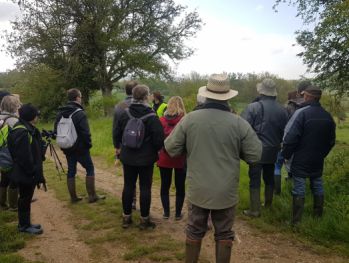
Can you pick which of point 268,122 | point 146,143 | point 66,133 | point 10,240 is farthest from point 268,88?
point 10,240

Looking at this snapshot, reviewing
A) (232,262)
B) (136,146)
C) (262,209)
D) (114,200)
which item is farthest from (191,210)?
(114,200)

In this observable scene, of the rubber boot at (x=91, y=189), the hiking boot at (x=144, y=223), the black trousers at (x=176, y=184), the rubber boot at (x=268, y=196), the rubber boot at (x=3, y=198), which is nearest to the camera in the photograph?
the hiking boot at (x=144, y=223)

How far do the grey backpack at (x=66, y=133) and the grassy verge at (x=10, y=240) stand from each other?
142cm

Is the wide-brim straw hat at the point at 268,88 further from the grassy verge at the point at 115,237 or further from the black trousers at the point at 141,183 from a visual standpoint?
the grassy verge at the point at 115,237

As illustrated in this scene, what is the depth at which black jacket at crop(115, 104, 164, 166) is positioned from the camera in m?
5.21

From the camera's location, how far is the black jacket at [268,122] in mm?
5945

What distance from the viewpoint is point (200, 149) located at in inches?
150

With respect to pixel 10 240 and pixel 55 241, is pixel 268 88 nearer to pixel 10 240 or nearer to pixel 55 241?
pixel 55 241

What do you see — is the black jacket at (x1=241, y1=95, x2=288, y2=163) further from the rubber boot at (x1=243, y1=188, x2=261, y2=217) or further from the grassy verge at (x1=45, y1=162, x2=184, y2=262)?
the grassy verge at (x1=45, y1=162, x2=184, y2=262)

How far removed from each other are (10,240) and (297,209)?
3940mm

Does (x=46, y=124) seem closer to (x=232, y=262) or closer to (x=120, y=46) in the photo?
(x=120, y=46)

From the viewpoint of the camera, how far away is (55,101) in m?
23.0

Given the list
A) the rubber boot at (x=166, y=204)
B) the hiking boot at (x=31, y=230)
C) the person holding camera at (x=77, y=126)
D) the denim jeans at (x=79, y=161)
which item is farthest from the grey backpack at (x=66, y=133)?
A: the rubber boot at (x=166, y=204)

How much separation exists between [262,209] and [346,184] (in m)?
1.48
